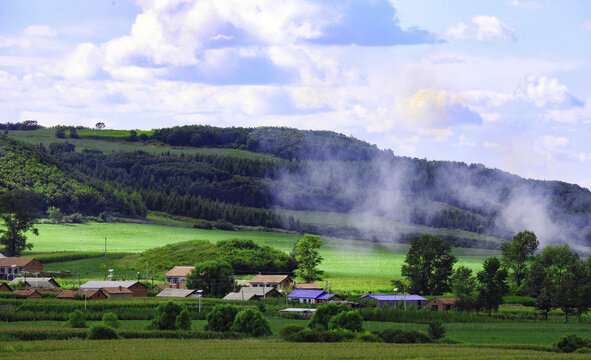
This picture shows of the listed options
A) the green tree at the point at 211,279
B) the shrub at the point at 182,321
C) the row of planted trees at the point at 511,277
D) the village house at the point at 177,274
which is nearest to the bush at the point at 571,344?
the shrub at the point at 182,321

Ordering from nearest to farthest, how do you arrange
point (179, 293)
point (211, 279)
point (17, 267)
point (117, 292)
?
point (117, 292) < point (179, 293) < point (211, 279) < point (17, 267)

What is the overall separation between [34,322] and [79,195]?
113 m

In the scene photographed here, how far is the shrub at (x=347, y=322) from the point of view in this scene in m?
69.1

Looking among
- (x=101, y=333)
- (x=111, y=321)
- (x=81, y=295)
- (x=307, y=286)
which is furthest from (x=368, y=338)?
(x=307, y=286)

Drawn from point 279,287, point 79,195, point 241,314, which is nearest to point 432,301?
point 279,287

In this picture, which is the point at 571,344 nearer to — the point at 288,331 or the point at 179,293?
the point at 288,331

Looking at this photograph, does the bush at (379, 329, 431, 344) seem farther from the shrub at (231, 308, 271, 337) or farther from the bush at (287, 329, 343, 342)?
the shrub at (231, 308, 271, 337)

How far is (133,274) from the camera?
4818 inches

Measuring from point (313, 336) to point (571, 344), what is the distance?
63.4 feet

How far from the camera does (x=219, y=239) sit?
158 metres

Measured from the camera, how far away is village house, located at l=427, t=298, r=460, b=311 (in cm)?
9694

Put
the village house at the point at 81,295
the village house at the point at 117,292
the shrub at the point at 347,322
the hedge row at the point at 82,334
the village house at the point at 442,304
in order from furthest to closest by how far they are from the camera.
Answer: the village house at the point at 117,292 → the village house at the point at 442,304 → the village house at the point at 81,295 → the shrub at the point at 347,322 → the hedge row at the point at 82,334

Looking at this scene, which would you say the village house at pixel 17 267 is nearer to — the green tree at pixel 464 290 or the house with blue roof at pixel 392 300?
the house with blue roof at pixel 392 300

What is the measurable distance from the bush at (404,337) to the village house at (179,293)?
39386 mm
